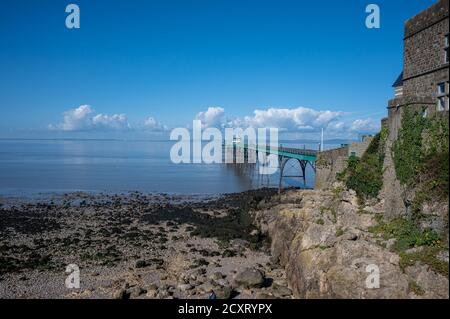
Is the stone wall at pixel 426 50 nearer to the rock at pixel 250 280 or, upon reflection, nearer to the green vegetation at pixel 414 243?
the green vegetation at pixel 414 243

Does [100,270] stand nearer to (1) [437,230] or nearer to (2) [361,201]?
(2) [361,201]

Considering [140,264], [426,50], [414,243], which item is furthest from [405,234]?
[140,264]

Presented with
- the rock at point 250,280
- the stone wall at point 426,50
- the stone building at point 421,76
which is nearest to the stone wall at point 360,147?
the stone building at point 421,76

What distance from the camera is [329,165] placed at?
99.0ft

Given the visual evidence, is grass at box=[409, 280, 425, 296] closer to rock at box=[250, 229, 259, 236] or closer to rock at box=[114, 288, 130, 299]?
rock at box=[114, 288, 130, 299]

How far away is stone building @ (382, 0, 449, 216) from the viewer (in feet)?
47.8

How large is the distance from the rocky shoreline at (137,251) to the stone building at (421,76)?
6299mm

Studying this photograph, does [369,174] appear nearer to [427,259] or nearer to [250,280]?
[250,280]

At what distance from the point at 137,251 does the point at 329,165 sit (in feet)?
50.2

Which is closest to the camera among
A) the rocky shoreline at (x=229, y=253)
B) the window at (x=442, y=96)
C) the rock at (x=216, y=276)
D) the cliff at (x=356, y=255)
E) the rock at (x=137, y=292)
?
the cliff at (x=356, y=255)

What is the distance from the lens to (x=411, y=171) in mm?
14836

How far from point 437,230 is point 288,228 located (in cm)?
1003

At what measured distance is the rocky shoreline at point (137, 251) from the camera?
704 inches

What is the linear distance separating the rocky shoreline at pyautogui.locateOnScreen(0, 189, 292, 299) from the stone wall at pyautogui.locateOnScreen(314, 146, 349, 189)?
649 centimetres
